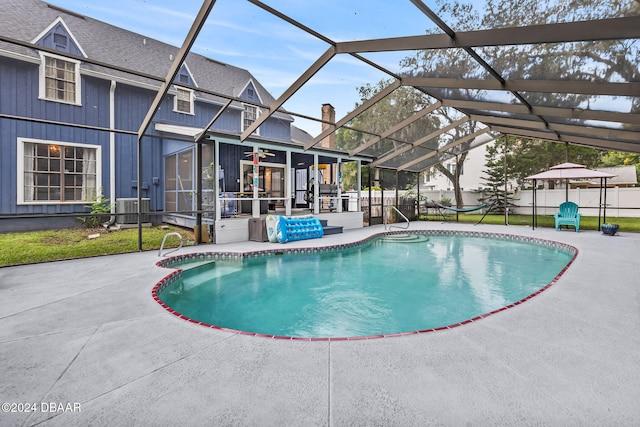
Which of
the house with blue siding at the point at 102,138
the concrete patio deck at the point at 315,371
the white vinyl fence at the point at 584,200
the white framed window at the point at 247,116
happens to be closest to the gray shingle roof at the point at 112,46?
the house with blue siding at the point at 102,138

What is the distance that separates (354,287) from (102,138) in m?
9.44

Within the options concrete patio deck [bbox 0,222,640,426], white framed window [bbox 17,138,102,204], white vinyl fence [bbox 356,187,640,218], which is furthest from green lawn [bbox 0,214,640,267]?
white vinyl fence [bbox 356,187,640,218]

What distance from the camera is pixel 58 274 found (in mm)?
4984

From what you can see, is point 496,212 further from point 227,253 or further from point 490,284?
point 227,253

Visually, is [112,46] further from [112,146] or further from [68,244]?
[68,244]

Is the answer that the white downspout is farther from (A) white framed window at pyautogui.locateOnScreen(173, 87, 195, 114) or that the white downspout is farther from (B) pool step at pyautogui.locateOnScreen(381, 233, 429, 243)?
(B) pool step at pyautogui.locateOnScreen(381, 233, 429, 243)

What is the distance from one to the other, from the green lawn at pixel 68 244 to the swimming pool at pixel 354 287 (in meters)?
2.68

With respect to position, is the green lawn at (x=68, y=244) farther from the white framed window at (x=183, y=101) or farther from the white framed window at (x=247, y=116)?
the white framed window at (x=247, y=116)

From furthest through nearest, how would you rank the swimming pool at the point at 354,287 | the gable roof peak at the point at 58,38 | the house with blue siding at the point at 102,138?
the gable roof peak at the point at 58,38 < the house with blue siding at the point at 102,138 < the swimming pool at the point at 354,287

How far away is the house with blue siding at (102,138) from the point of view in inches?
329

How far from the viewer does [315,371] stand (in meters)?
2.16

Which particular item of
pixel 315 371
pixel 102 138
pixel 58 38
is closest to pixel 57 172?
pixel 102 138

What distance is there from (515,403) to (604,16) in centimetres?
445

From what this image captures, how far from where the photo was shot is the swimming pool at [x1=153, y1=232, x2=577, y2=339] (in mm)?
3908
